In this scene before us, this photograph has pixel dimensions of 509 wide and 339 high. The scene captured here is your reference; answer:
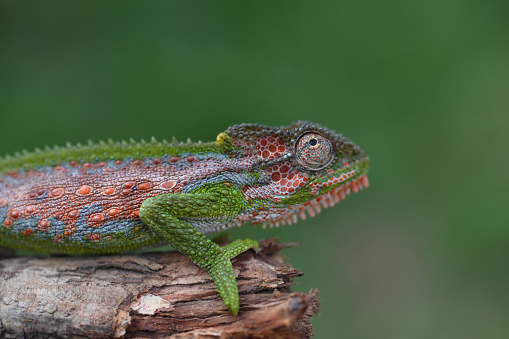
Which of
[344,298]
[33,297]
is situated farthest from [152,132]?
[344,298]

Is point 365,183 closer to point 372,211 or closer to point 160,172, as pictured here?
point 160,172

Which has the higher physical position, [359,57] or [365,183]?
[359,57]

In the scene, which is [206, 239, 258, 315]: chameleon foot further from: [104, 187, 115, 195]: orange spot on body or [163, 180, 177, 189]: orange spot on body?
[104, 187, 115, 195]: orange spot on body

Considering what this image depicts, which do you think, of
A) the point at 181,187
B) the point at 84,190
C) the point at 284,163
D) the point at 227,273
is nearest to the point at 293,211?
the point at 284,163

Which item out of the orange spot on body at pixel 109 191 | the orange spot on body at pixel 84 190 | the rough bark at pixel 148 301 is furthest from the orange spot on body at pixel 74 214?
the rough bark at pixel 148 301

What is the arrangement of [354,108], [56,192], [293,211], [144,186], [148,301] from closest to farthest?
[148,301] → [144,186] → [56,192] → [293,211] → [354,108]

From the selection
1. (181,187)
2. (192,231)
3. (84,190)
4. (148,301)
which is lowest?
(148,301)

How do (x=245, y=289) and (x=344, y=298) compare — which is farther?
(x=344, y=298)

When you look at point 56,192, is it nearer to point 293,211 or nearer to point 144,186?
point 144,186
